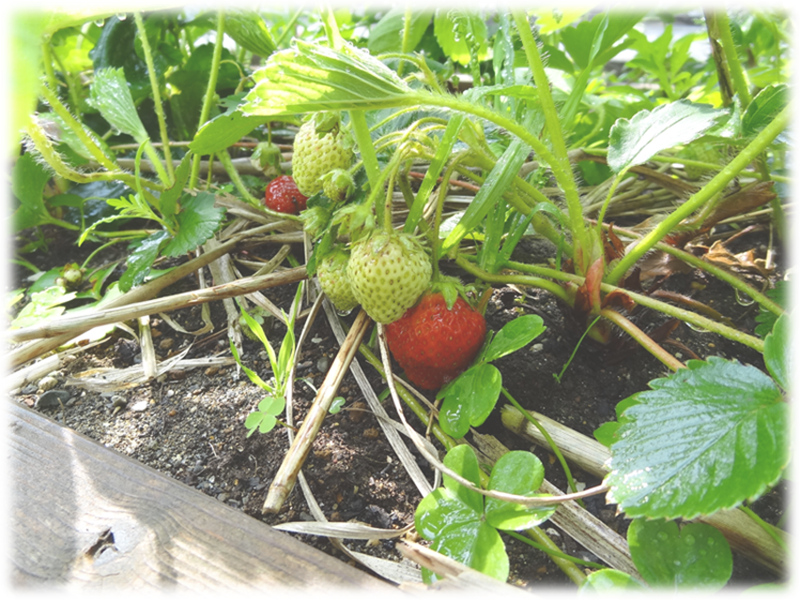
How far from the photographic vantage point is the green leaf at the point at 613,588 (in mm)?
477

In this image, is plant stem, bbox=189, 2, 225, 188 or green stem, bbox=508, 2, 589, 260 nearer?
green stem, bbox=508, 2, 589, 260

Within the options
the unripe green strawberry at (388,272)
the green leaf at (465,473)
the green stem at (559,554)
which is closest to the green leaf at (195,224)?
the unripe green strawberry at (388,272)

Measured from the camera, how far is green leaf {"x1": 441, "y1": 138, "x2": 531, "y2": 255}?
0.70 meters

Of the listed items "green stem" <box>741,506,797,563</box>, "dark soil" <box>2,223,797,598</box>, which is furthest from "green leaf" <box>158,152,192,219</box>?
"green stem" <box>741,506,797,563</box>

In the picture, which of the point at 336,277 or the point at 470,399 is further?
the point at 336,277

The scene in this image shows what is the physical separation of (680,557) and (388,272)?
16.5 inches

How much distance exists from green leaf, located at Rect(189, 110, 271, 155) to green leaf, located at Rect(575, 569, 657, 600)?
738 mm

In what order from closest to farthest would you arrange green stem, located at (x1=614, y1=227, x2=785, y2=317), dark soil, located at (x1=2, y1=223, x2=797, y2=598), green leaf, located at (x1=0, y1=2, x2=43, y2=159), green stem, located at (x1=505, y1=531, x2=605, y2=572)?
1. green leaf, located at (x1=0, y1=2, x2=43, y2=159)
2. green stem, located at (x1=505, y1=531, x2=605, y2=572)
3. dark soil, located at (x1=2, y1=223, x2=797, y2=598)
4. green stem, located at (x1=614, y1=227, x2=785, y2=317)

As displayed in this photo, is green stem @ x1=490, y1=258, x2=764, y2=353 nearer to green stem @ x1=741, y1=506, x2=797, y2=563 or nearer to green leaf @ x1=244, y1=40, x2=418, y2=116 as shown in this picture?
green stem @ x1=741, y1=506, x2=797, y2=563

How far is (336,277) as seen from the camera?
761mm

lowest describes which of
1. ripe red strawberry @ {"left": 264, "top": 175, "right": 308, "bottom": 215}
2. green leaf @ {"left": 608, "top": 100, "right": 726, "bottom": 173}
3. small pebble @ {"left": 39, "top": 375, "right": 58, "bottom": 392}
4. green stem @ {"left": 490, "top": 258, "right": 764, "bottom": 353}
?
small pebble @ {"left": 39, "top": 375, "right": 58, "bottom": 392}

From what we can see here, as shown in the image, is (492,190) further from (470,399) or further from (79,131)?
(79,131)

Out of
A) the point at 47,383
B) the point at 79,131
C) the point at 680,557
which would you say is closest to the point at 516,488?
the point at 680,557

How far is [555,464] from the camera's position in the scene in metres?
0.70
